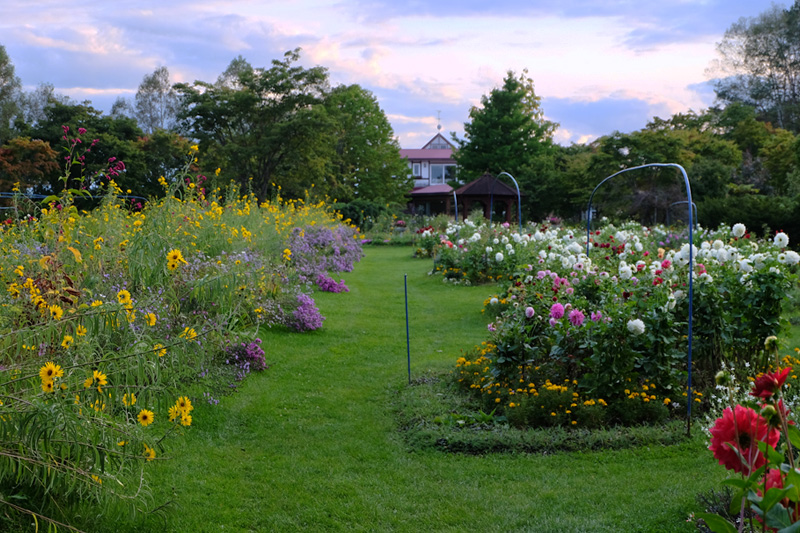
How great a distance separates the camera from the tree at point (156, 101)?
4188 cm

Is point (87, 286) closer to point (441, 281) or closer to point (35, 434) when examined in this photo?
point (35, 434)

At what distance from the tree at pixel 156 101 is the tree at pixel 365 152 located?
13.7 m

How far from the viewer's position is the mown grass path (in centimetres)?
309

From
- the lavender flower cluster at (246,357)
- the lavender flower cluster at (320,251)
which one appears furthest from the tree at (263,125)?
the lavender flower cluster at (246,357)

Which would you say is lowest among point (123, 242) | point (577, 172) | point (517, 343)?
point (517, 343)

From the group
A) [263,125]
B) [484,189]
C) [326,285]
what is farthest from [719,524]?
[263,125]

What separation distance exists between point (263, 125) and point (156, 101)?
20.0 metres

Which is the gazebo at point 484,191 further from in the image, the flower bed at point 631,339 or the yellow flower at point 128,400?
the yellow flower at point 128,400

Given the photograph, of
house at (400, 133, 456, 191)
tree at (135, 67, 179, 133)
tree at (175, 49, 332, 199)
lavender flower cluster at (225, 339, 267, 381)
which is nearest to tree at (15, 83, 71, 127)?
tree at (135, 67, 179, 133)

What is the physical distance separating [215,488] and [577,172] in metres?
24.7

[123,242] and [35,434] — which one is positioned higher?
[123,242]

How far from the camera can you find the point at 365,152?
35281mm

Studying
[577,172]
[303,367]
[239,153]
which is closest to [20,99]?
[239,153]

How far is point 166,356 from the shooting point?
126 inches
